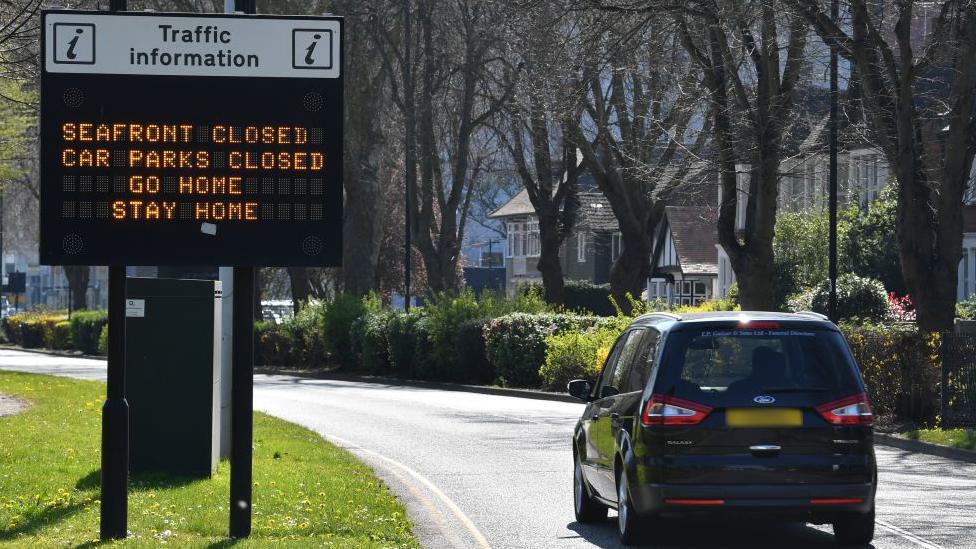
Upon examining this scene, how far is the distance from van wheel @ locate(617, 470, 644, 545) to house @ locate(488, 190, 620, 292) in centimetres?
5786

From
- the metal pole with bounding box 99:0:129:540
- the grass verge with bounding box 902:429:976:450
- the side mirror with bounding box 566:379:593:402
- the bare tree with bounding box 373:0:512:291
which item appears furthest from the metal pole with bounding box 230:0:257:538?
the bare tree with bounding box 373:0:512:291

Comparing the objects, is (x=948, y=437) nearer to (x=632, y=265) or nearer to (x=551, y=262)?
(x=632, y=265)

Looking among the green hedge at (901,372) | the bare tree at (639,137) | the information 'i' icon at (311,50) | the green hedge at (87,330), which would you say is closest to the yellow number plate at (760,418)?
the information 'i' icon at (311,50)

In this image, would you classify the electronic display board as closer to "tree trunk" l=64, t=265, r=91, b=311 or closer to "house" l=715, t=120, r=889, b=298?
"house" l=715, t=120, r=889, b=298

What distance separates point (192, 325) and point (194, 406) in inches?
29.3

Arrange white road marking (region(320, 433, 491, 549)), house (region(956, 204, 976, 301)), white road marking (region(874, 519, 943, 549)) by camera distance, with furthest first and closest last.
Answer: house (region(956, 204, 976, 301)), white road marking (region(320, 433, 491, 549)), white road marking (region(874, 519, 943, 549))

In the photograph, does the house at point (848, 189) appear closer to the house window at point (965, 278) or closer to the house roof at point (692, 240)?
the house window at point (965, 278)

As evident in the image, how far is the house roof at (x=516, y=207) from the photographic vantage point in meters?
92.6

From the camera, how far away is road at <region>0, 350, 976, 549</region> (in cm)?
1121

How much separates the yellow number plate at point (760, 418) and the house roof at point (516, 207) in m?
80.9

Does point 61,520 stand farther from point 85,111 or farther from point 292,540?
point 85,111

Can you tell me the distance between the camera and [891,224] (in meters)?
45.3

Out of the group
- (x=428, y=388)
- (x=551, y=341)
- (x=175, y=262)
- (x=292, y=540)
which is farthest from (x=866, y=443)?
(x=428, y=388)

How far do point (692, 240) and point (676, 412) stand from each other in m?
60.5
